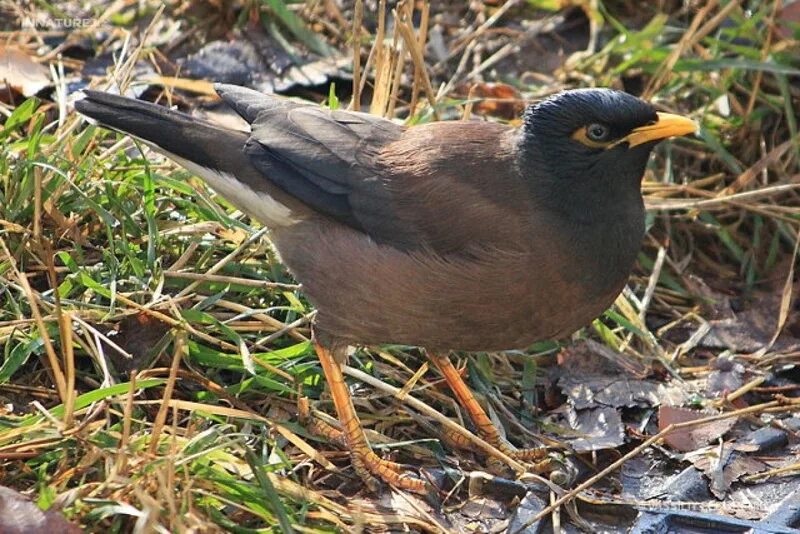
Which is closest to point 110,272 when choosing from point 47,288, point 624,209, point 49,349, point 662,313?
point 47,288

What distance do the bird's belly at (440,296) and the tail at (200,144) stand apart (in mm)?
307

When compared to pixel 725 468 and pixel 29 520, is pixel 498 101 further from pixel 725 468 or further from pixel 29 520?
pixel 29 520

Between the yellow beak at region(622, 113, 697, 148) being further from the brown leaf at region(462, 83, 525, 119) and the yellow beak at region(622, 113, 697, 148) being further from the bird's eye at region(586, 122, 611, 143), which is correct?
the brown leaf at region(462, 83, 525, 119)

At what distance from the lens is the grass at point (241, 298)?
Result: 426cm

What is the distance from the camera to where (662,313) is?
21.4ft

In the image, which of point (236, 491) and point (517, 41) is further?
point (517, 41)

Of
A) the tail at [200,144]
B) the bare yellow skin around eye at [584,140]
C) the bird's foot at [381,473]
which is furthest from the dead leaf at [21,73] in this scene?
the bare yellow skin around eye at [584,140]

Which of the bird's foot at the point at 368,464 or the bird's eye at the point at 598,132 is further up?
the bird's eye at the point at 598,132

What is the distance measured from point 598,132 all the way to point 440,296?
940 millimetres

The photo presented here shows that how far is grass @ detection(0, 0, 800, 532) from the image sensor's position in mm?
4262

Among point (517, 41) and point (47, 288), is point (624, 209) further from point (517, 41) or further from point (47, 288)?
point (517, 41)

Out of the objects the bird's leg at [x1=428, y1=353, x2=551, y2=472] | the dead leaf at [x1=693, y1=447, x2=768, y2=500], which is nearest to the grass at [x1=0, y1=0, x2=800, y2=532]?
the bird's leg at [x1=428, y1=353, x2=551, y2=472]

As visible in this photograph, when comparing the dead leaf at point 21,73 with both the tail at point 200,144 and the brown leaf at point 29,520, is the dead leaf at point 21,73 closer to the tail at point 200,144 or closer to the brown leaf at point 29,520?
the tail at point 200,144

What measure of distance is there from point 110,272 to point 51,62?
Result: 2241mm
